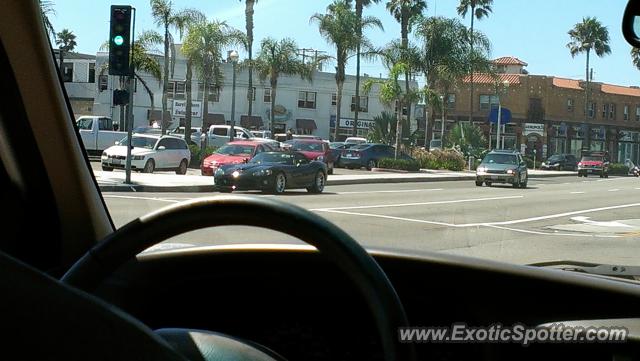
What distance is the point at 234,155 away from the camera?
399 inches

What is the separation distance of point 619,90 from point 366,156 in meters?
17.6

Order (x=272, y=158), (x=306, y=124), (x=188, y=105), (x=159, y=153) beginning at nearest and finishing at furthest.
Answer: (x=272, y=158) → (x=188, y=105) → (x=159, y=153) → (x=306, y=124)

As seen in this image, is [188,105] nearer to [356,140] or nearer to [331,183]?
[331,183]

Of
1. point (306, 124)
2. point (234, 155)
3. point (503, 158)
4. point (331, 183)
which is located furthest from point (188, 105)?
point (306, 124)

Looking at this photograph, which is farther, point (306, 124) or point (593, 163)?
point (306, 124)

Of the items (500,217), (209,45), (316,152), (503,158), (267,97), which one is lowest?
(500,217)

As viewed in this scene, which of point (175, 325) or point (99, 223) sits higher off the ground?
point (99, 223)

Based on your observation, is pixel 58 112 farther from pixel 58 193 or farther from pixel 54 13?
pixel 54 13

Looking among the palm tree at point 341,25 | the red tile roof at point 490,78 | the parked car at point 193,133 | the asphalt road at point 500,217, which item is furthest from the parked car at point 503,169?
the parked car at point 193,133

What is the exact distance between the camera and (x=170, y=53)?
19.8 ft

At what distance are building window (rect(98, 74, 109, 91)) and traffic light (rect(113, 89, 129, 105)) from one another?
0.10 metres

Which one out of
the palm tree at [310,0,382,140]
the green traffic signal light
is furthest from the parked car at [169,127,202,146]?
the green traffic signal light

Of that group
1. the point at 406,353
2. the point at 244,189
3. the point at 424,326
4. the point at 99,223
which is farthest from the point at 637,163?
the point at 406,353

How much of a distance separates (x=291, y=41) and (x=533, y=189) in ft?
21.7
